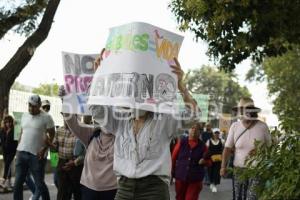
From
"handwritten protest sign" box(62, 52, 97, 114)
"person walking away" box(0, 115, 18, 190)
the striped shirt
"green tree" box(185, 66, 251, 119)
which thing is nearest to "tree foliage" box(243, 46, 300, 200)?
"handwritten protest sign" box(62, 52, 97, 114)

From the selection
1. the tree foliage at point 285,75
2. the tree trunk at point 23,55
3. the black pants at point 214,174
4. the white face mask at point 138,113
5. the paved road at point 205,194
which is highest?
the tree foliage at point 285,75

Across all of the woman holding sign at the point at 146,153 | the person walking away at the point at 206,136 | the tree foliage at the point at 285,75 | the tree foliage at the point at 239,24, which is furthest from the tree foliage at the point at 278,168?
the tree foliage at the point at 285,75

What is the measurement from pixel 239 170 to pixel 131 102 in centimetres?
92

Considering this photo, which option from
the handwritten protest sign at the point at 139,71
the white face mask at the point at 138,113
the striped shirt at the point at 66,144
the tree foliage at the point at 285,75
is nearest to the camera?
the handwritten protest sign at the point at 139,71

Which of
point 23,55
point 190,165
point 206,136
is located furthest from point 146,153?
point 206,136

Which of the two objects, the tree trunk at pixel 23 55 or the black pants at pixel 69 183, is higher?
the tree trunk at pixel 23 55

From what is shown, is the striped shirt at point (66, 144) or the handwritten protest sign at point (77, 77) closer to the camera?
the handwritten protest sign at point (77, 77)

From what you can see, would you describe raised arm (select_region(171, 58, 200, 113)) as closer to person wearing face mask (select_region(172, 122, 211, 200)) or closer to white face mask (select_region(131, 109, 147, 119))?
white face mask (select_region(131, 109, 147, 119))

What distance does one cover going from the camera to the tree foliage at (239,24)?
9.19m

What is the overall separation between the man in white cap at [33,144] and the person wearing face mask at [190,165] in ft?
Answer: 6.34

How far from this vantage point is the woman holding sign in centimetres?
472

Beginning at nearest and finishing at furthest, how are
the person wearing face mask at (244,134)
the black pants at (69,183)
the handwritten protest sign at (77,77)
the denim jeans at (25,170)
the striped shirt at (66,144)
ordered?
the handwritten protest sign at (77,77)
the person wearing face mask at (244,134)
the black pants at (69,183)
the striped shirt at (66,144)
the denim jeans at (25,170)

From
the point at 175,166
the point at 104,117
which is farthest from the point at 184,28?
the point at 104,117

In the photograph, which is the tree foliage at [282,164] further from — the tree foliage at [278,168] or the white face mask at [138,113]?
the white face mask at [138,113]
